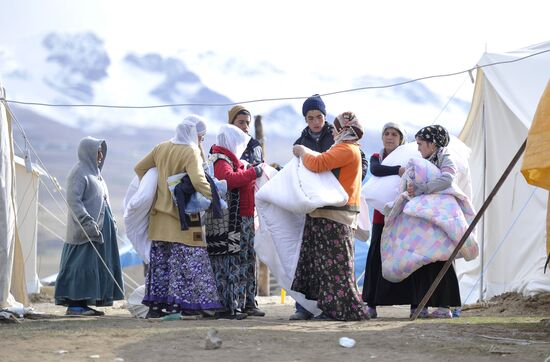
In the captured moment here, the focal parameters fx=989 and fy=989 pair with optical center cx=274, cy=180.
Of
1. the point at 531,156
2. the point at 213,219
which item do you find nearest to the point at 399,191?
the point at 213,219

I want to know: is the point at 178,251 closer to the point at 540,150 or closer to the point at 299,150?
the point at 299,150

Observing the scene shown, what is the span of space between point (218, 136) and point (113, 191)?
4643cm

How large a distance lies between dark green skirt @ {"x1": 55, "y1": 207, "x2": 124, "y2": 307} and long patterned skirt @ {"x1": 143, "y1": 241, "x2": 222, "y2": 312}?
0.89 metres

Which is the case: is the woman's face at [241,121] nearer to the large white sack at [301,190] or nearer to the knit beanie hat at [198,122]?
the knit beanie hat at [198,122]

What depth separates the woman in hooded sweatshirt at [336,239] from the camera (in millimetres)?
6703

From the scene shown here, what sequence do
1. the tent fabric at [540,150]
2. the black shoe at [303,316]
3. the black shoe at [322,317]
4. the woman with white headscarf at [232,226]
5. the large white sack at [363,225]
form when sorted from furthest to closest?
the large white sack at [363,225]
the woman with white headscarf at [232,226]
the black shoe at [303,316]
the black shoe at [322,317]
the tent fabric at [540,150]

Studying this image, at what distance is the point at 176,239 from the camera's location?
6836 mm

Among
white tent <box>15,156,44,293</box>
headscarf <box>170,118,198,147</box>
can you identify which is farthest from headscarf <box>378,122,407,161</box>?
white tent <box>15,156,44,293</box>

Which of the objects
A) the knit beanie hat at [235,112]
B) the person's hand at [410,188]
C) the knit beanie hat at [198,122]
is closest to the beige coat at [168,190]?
the knit beanie hat at [198,122]

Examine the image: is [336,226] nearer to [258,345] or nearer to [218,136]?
[218,136]

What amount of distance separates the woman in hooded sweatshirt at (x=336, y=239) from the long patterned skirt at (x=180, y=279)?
61cm

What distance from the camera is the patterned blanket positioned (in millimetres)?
7035

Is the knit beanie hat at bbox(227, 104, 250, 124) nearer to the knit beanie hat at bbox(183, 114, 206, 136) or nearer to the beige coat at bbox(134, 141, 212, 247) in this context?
the knit beanie hat at bbox(183, 114, 206, 136)

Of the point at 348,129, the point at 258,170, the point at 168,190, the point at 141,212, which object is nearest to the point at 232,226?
the point at 258,170
